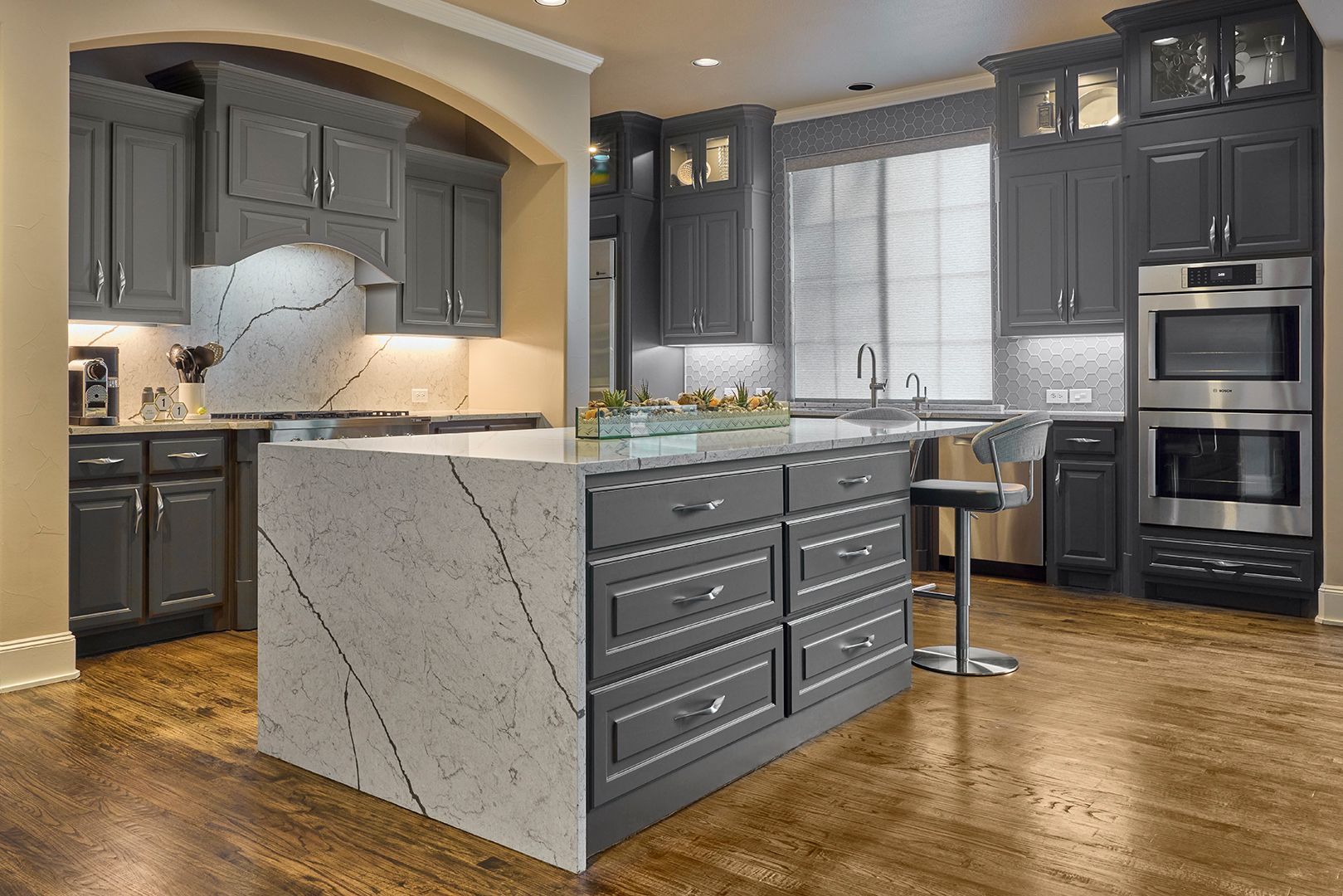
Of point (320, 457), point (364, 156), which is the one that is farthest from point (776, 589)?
point (364, 156)

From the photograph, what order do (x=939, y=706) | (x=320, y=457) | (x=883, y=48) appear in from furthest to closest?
(x=883, y=48) < (x=939, y=706) < (x=320, y=457)

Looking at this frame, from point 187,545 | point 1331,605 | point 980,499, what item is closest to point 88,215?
point 187,545

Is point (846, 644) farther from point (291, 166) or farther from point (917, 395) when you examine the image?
point (917, 395)

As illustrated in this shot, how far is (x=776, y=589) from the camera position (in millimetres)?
2857

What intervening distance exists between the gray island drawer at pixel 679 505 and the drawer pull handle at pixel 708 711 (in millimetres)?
430

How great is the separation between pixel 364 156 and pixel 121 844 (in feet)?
11.8

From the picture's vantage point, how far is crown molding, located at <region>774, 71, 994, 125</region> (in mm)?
6172

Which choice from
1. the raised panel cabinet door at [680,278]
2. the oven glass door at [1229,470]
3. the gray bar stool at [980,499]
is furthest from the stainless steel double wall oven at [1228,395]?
the raised panel cabinet door at [680,278]

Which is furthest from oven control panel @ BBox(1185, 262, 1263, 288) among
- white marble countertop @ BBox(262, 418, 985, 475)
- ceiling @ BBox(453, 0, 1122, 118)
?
white marble countertop @ BBox(262, 418, 985, 475)

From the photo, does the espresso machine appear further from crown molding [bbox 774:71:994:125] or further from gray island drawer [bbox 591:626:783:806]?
crown molding [bbox 774:71:994:125]

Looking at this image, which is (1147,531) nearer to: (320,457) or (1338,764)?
(1338,764)

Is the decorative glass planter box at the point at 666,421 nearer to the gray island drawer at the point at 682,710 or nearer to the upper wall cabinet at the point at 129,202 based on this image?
the gray island drawer at the point at 682,710

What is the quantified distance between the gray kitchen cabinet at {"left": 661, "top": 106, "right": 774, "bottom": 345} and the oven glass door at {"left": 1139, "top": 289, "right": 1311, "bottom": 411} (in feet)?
8.58

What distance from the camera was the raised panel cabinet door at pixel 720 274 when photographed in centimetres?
693
